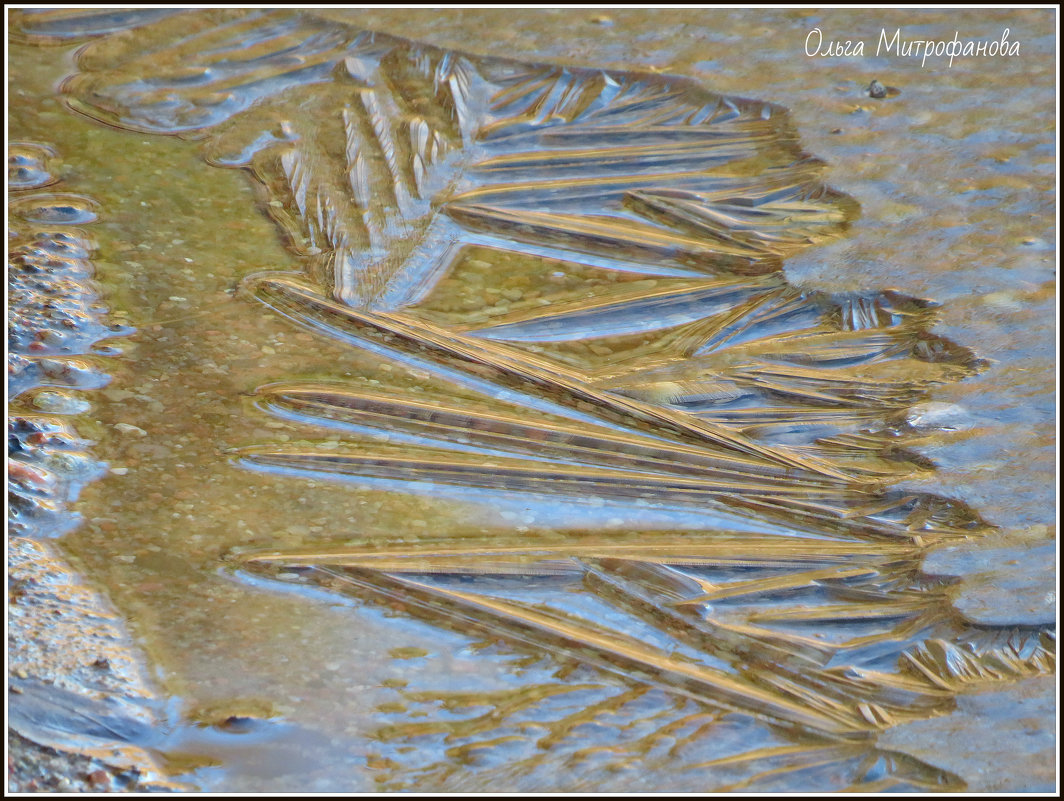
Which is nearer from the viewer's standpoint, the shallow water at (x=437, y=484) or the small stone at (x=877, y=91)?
the shallow water at (x=437, y=484)

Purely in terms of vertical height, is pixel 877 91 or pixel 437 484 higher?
pixel 877 91

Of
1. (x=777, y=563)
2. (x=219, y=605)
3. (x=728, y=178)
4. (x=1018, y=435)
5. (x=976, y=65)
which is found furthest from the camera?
→ (x=976, y=65)

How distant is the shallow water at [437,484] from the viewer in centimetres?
128

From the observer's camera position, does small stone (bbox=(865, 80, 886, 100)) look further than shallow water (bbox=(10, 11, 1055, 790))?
Yes

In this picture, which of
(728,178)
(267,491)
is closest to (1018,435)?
(728,178)

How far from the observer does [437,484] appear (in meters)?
1.63

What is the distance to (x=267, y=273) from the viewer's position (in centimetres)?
198

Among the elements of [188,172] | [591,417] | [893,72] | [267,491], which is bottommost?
[267,491]

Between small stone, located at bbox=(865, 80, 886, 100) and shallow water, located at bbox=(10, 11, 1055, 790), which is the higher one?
small stone, located at bbox=(865, 80, 886, 100)

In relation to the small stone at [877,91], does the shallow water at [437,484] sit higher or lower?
lower

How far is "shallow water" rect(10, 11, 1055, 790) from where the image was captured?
4.19 feet

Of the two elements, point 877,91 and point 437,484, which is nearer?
point 437,484

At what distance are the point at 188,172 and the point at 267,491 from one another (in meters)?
0.99

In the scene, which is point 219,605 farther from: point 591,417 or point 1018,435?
point 1018,435
